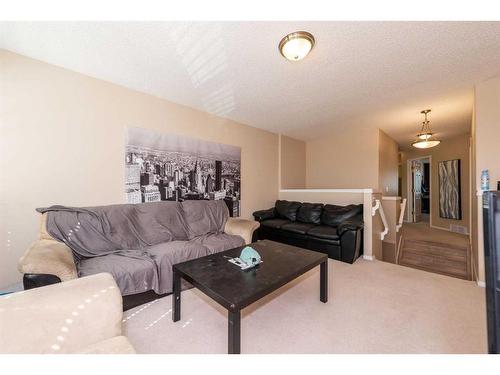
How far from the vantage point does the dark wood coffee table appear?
1.22m

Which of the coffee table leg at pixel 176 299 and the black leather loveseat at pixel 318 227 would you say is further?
the black leather loveseat at pixel 318 227

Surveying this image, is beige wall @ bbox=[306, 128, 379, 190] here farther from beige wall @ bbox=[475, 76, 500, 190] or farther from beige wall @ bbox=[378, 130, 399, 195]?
beige wall @ bbox=[475, 76, 500, 190]

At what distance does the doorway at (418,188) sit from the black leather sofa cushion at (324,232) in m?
5.57

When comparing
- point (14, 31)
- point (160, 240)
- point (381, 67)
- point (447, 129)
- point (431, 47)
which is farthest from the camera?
point (447, 129)

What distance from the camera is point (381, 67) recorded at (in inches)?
85.2

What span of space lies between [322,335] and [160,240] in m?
1.90

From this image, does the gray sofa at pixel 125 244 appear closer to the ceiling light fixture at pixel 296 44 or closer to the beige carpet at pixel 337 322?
the beige carpet at pixel 337 322

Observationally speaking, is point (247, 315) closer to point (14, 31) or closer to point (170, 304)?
point (170, 304)

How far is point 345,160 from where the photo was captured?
4.88m

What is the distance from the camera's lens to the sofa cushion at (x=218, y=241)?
242 centimetres

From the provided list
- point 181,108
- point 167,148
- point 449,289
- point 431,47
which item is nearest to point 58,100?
point 167,148

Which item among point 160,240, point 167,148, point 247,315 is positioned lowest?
point 247,315

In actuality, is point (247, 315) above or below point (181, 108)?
below

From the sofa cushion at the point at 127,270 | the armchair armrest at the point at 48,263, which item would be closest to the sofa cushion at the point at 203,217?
the sofa cushion at the point at 127,270
